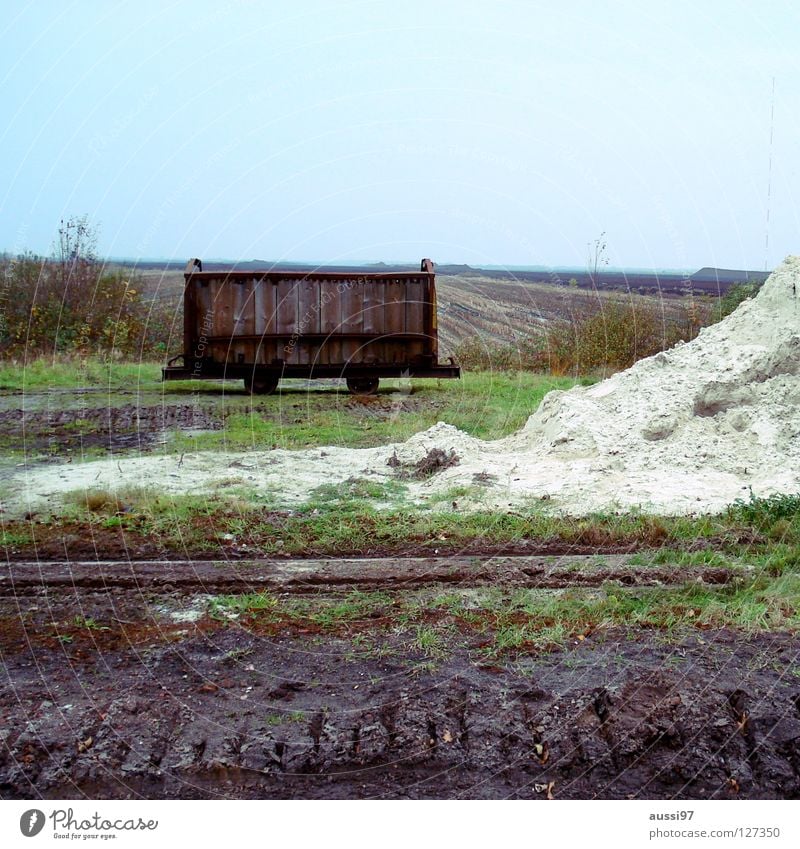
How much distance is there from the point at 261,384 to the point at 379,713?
11.2 m

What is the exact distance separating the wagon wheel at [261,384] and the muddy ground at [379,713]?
9.70 m

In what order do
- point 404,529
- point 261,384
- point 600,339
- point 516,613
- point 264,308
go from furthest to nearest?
point 600,339
point 261,384
point 264,308
point 404,529
point 516,613

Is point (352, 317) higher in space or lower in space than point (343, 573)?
higher

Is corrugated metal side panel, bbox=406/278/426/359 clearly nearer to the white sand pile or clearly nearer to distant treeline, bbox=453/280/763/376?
distant treeline, bbox=453/280/763/376

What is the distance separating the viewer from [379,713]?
15.3 ft

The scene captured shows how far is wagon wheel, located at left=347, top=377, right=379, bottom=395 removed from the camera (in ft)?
51.2

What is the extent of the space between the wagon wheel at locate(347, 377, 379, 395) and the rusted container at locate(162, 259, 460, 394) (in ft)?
0.78

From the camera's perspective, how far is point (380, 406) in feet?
47.3

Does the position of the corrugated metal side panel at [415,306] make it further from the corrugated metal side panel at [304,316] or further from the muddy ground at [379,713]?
the muddy ground at [379,713]

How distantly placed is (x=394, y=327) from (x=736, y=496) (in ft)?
25.9

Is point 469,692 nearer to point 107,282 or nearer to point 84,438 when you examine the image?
point 84,438

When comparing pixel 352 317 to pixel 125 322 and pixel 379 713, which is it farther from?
pixel 379 713
